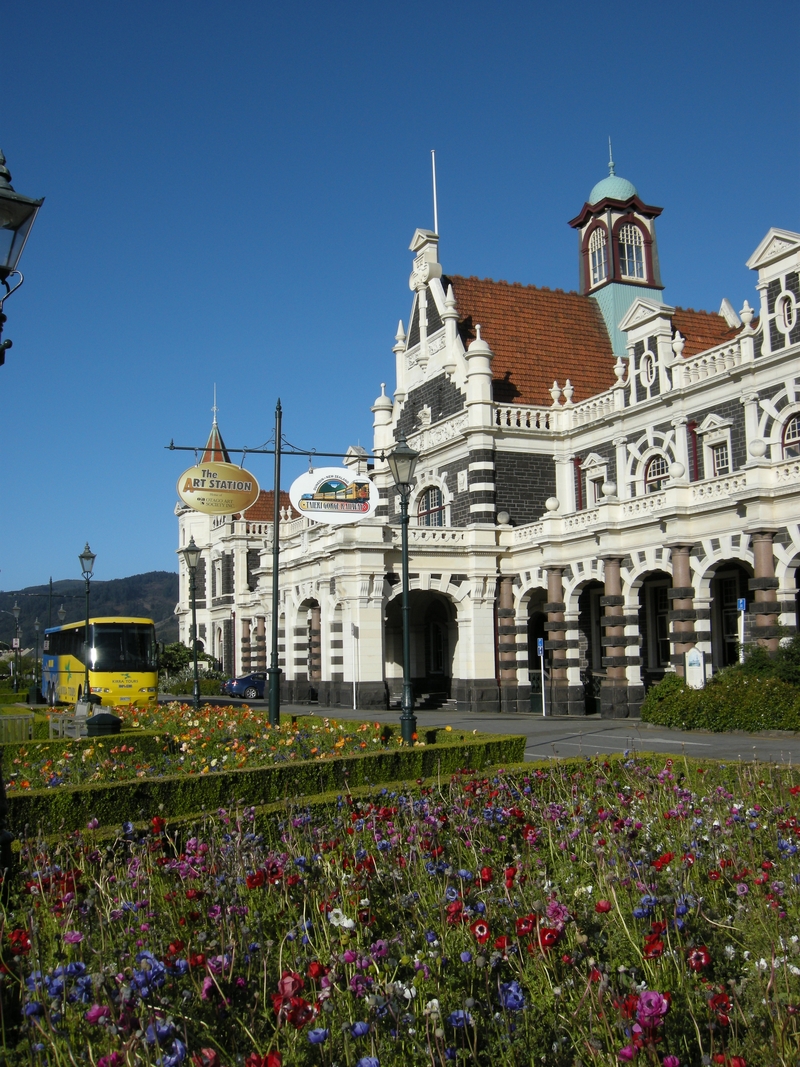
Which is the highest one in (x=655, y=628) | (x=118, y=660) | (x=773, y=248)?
(x=773, y=248)

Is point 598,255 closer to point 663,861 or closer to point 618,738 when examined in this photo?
point 618,738

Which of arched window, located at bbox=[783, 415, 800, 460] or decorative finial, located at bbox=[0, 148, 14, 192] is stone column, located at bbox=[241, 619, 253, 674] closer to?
arched window, located at bbox=[783, 415, 800, 460]

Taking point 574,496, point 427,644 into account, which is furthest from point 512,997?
point 427,644

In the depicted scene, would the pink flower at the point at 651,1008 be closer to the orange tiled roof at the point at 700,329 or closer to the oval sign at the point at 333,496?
the oval sign at the point at 333,496

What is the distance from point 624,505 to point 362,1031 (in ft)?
88.8

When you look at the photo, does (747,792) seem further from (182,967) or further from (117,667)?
(117,667)

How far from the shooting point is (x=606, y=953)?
5.80 m

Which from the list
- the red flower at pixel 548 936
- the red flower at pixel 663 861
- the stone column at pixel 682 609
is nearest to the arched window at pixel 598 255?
the stone column at pixel 682 609

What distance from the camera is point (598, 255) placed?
43.6 metres

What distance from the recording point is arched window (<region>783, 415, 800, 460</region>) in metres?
26.9

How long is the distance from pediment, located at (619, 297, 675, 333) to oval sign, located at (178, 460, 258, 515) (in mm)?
14684

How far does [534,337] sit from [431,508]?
27.9ft

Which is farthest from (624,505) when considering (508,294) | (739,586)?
(508,294)

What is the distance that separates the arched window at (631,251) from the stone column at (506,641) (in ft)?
56.1
